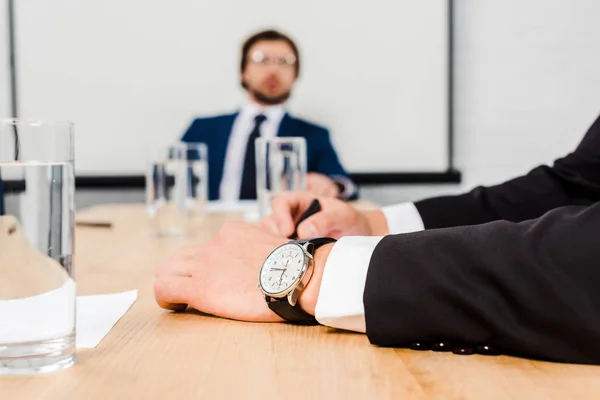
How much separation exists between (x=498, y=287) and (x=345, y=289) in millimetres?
132

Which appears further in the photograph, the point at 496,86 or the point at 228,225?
the point at 496,86

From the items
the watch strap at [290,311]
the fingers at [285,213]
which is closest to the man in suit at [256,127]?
the fingers at [285,213]

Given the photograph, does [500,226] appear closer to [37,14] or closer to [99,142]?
[99,142]

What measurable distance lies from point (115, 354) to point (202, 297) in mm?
142

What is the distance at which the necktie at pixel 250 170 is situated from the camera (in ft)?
9.45

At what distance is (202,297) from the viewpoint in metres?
0.70

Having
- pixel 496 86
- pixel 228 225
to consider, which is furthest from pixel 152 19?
pixel 228 225

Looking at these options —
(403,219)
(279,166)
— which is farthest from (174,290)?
(279,166)

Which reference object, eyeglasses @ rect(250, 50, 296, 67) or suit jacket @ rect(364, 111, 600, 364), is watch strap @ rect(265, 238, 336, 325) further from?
eyeglasses @ rect(250, 50, 296, 67)

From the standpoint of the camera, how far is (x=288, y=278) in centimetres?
64

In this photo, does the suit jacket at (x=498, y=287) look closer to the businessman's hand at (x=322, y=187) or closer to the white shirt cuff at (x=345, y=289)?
the white shirt cuff at (x=345, y=289)

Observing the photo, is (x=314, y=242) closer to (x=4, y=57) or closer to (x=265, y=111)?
(x=265, y=111)

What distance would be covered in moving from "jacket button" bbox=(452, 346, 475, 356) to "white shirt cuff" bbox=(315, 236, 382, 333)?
80mm

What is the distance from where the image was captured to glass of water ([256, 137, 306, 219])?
1.43 m
